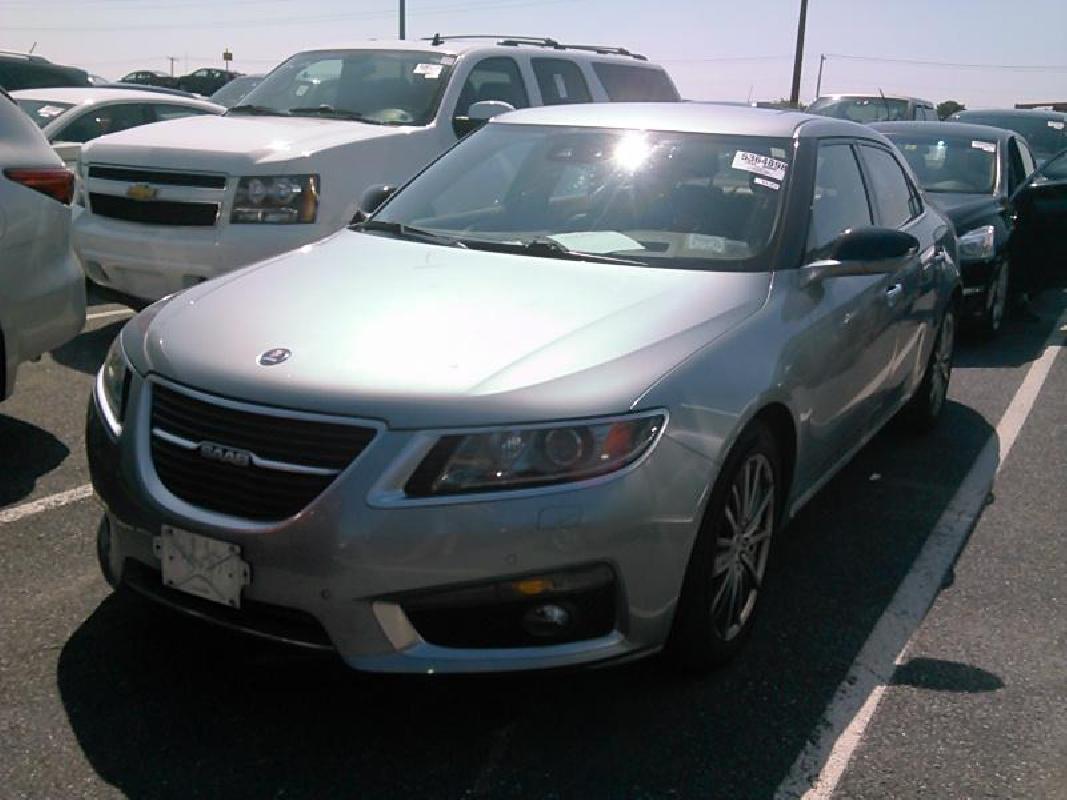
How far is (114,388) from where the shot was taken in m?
3.26

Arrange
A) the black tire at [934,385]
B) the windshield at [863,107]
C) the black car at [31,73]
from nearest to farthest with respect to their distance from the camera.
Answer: the black tire at [934,385] < the black car at [31,73] < the windshield at [863,107]

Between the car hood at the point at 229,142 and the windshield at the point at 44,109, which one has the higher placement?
the car hood at the point at 229,142

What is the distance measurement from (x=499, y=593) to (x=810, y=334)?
1501 millimetres

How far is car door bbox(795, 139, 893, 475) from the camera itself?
371cm

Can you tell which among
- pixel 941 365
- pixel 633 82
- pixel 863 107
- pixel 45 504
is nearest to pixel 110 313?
pixel 45 504

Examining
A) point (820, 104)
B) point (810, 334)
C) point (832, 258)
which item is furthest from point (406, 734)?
point (820, 104)

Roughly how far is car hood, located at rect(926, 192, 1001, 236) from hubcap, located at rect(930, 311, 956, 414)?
2.41m

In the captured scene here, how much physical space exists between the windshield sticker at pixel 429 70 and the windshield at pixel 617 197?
3.29 metres

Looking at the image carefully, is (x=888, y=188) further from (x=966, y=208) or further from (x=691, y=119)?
(x=966, y=208)

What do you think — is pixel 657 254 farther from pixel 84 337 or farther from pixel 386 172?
pixel 84 337

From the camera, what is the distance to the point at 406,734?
2.92 metres

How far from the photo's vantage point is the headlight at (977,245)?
26.5 feet

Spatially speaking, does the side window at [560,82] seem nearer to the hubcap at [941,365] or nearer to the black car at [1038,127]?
the hubcap at [941,365]

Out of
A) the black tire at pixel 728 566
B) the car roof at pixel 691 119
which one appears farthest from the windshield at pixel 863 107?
the black tire at pixel 728 566
